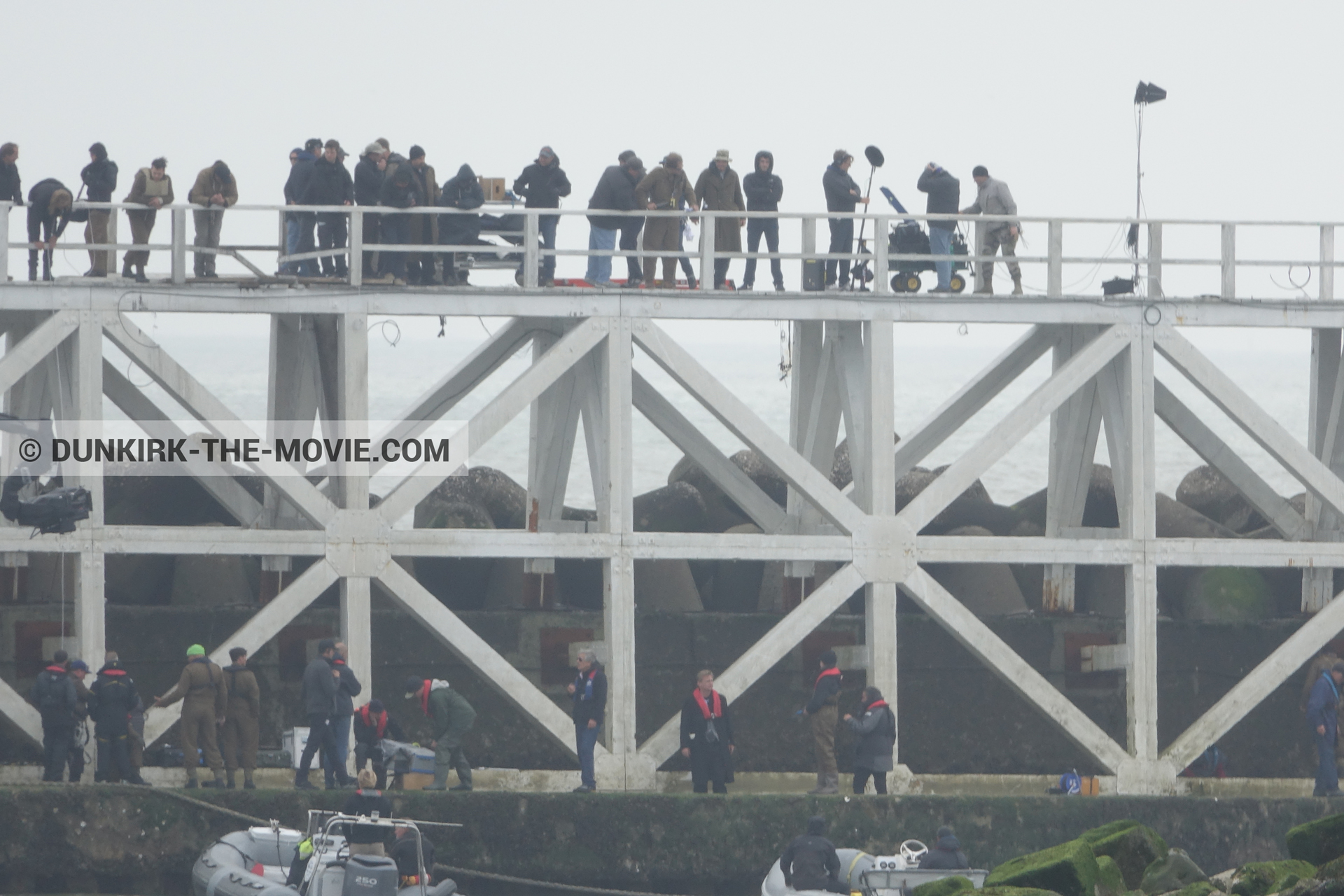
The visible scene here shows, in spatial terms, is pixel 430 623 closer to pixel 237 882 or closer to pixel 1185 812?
pixel 237 882

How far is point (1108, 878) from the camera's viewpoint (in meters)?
17.0

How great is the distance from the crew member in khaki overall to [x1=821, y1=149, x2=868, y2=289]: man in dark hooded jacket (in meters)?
7.66

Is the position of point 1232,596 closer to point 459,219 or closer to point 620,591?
point 620,591

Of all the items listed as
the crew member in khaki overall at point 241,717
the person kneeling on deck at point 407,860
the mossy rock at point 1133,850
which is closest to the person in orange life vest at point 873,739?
the mossy rock at point 1133,850

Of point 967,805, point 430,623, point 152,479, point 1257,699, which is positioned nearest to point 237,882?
point 430,623

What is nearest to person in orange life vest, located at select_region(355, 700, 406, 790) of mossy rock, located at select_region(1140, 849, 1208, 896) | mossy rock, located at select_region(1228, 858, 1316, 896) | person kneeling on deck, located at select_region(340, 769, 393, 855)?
person kneeling on deck, located at select_region(340, 769, 393, 855)

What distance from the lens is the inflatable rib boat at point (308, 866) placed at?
58.3 ft

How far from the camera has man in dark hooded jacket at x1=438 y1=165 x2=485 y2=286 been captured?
22.5m

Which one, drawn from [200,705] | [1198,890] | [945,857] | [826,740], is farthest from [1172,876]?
[200,705]

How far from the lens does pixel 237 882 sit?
1869cm

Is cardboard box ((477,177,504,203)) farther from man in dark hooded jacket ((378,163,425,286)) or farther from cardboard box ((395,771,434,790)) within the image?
cardboard box ((395,771,434,790))

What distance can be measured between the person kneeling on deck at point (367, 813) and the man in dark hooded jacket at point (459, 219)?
223 inches

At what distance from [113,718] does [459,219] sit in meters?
6.31

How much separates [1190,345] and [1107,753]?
176 inches
